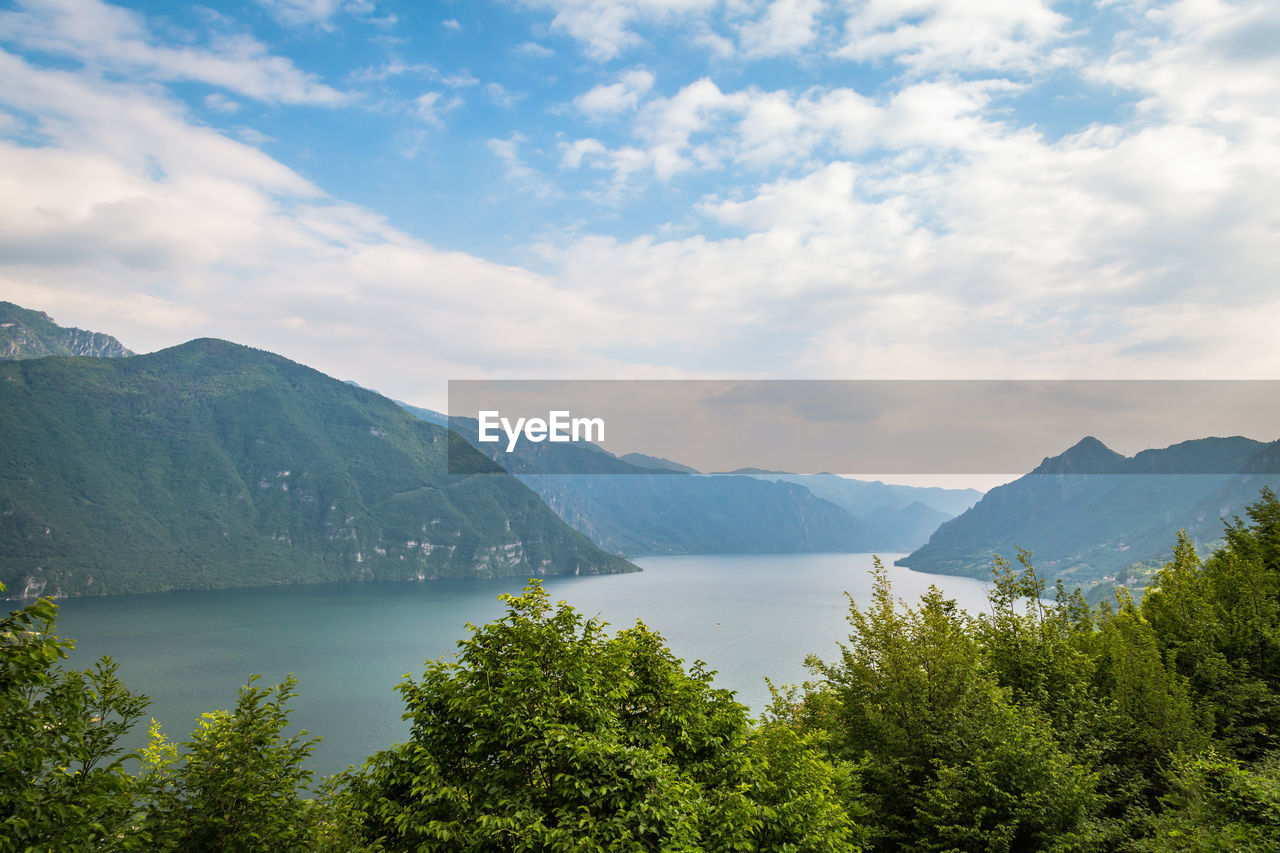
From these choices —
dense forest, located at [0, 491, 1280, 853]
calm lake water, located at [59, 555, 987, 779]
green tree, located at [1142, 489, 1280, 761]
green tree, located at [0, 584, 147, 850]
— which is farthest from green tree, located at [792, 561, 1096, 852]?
calm lake water, located at [59, 555, 987, 779]

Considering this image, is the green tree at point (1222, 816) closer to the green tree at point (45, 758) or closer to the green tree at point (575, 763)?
the green tree at point (575, 763)

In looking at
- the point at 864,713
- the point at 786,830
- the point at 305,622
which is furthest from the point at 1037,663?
the point at 305,622

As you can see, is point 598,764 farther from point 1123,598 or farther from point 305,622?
point 305,622

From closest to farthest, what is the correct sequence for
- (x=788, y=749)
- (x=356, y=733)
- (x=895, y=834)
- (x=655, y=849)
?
(x=655, y=849)
(x=788, y=749)
(x=895, y=834)
(x=356, y=733)

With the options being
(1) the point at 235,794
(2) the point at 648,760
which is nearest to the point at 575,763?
(2) the point at 648,760

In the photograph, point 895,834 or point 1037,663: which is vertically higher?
point 1037,663

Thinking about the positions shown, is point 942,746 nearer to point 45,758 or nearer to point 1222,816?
point 1222,816
